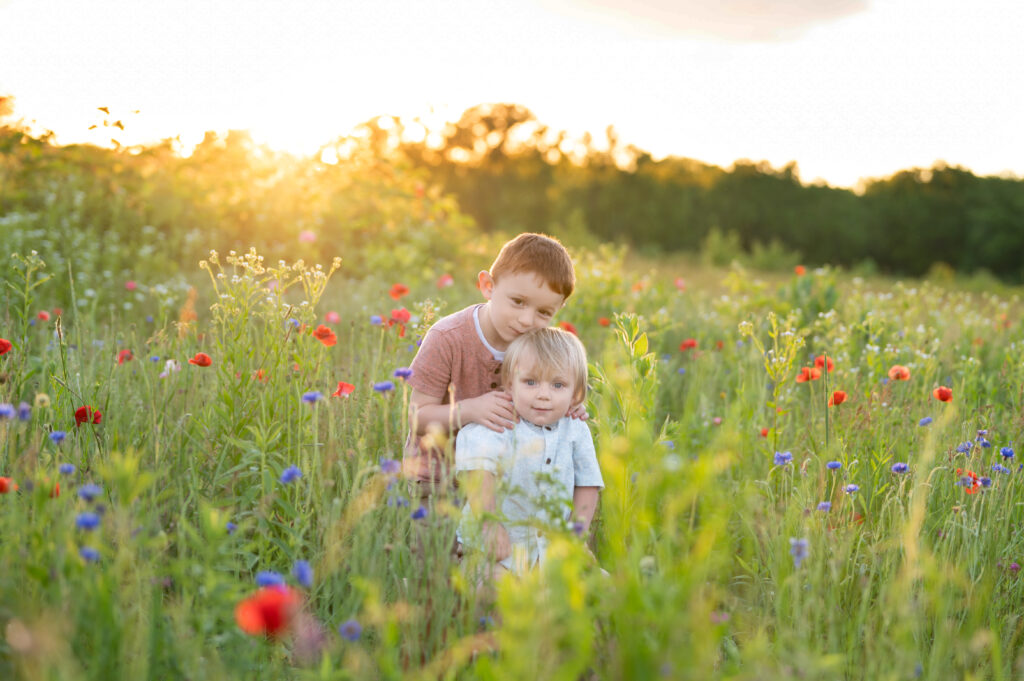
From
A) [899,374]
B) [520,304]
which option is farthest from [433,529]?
[899,374]

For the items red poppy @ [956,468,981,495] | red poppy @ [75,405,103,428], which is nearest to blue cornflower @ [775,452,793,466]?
red poppy @ [956,468,981,495]

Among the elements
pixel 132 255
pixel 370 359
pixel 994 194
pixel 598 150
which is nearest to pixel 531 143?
pixel 598 150

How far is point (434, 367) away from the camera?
2.69m

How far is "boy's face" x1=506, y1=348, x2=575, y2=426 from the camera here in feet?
8.04

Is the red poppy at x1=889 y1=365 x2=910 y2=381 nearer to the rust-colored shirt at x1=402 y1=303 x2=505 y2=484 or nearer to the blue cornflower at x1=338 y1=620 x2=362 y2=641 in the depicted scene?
the rust-colored shirt at x1=402 y1=303 x2=505 y2=484

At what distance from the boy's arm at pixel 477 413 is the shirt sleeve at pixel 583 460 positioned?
0.73 ft

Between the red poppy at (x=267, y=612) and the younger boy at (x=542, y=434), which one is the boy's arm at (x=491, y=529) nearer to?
the younger boy at (x=542, y=434)

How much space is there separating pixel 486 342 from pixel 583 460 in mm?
578

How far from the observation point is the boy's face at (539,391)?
8.04 feet

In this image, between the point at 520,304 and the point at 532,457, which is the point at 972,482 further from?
the point at 520,304

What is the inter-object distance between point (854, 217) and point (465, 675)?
940 inches

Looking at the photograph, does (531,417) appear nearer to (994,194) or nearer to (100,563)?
(100,563)

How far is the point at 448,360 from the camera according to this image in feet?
8.89

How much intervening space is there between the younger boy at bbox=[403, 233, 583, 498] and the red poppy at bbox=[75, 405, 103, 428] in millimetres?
1043
